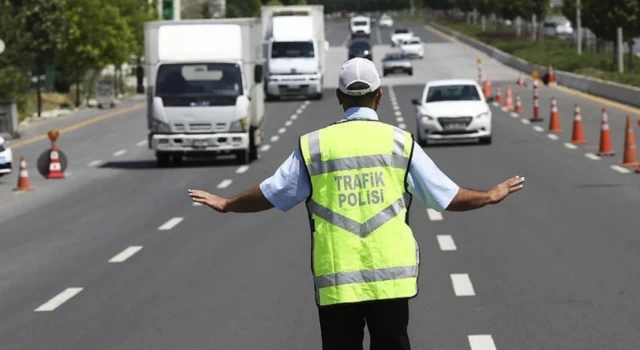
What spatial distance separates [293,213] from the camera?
20.7m

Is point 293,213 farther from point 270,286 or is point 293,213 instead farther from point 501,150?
point 501,150

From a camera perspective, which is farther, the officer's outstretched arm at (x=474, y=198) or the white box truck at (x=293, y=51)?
the white box truck at (x=293, y=51)

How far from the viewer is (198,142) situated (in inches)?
1164

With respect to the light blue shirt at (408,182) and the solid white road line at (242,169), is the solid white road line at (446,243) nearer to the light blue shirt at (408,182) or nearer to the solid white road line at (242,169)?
the light blue shirt at (408,182)

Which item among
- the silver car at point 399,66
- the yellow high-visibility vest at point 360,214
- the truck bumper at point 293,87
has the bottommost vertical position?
the silver car at point 399,66

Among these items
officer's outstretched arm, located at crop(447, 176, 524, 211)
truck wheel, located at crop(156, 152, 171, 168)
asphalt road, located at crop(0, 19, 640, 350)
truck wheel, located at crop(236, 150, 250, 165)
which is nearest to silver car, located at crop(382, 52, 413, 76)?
truck wheel, located at crop(236, 150, 250, 165)

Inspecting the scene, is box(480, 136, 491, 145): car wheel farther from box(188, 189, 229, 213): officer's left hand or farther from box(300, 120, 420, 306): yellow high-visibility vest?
box(300, 120, 420, 306): yellow high-visibility vest

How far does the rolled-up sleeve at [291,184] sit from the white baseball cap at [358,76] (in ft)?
1.06

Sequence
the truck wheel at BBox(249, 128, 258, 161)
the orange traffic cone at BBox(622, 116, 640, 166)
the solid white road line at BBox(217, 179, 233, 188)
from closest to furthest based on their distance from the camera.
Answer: the solid white road line at BBox(217, 179, 233, 188) < the orange traffic cone at BBox(622, 116, 640, 166) < the truck wheel at BBox(249, 128, 258, 161)

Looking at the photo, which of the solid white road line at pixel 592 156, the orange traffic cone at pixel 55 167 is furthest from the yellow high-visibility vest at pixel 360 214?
the solid white road line at pixel 592 156

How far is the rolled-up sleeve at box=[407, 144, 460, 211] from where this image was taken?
6156 mm

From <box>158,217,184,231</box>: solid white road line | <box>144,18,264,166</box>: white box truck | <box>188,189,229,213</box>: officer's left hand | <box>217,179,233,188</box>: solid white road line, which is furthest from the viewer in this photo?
<box>144,18,264,166</box>: white box truck

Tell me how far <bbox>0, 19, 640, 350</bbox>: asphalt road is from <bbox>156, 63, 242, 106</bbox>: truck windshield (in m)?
1.78

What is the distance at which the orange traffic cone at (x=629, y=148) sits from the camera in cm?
2552
